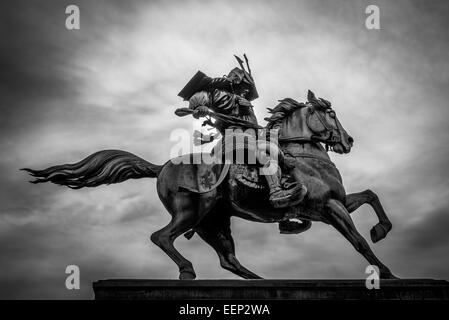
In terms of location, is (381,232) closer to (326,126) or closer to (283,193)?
(283,193)

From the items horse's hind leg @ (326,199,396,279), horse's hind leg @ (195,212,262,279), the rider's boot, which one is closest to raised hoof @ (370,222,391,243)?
horse's hind leg @ (326,199,396,279)

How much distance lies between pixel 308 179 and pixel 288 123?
4.06 ft

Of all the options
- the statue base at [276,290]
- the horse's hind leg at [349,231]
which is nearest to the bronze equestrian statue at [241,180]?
the horse's hind leg at [349,231]

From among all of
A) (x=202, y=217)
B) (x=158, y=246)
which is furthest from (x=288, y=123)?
(x=158, y=246)

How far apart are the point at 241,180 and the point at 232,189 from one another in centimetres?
20

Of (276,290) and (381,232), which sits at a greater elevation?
(381,232)

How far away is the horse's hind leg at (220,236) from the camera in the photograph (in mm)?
10539

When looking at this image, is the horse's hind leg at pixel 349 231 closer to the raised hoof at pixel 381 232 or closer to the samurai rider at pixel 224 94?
the raised hoof at pixel 381 232

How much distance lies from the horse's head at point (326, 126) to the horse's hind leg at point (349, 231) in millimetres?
1183

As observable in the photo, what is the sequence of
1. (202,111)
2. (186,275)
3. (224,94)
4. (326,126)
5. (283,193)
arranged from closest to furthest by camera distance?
(186,275)
(283,193)
(202,111)
(326,126)
(224,94)

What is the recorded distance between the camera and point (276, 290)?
883 cm

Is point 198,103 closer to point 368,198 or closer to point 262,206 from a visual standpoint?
point 262,206

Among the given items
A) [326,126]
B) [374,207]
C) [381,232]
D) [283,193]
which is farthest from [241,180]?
[381,232]

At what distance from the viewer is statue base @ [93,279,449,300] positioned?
28.9 ft
